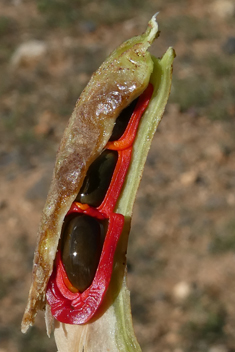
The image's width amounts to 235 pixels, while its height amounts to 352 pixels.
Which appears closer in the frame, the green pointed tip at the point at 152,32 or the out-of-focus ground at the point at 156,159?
the green pointed tip at the point at 152,32

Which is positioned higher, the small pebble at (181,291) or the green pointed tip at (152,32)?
the green pointed tip at (152,32)

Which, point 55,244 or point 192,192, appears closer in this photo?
point 55,244

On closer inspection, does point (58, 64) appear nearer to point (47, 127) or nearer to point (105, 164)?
point (47, 127)

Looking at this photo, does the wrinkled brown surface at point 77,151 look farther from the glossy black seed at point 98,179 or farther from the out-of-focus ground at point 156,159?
the out-of-focus ground at point 156,159

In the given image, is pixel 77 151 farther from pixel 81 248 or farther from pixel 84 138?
pixel 81 248

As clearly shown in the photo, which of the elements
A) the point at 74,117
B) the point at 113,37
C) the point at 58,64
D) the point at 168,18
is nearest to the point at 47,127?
the point at 58,64

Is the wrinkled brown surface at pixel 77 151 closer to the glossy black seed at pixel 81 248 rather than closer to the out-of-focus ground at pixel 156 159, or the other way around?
the glossy black seed at pixel 81 248

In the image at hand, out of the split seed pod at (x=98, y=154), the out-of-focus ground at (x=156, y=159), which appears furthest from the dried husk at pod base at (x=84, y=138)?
the out-of-focus ground at (x=156, y=159)
